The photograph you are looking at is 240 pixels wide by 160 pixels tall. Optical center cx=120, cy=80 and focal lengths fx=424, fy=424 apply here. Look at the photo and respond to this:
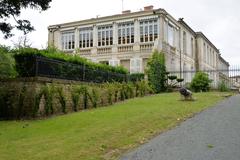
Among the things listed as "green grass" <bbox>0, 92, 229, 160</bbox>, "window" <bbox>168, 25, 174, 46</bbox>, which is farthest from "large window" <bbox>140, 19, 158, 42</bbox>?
"green grass" <bbox>0, 92, 229, 160</bbox>

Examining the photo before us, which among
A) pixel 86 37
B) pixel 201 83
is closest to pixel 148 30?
pixel 86 37

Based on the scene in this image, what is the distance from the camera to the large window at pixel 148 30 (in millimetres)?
39000

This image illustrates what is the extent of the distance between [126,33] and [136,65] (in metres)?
3.43

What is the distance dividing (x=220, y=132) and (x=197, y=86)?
67.6ft

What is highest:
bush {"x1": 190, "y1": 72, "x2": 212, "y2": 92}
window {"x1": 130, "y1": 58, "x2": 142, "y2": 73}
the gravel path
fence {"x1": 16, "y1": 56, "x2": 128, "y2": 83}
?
window {"x1": 130, "y1": 58, "x2": 142, "y2": 73}

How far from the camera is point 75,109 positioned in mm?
20172

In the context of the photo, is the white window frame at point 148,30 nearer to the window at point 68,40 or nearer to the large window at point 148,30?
the large window at point 148,30

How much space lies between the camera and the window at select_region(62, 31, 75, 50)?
4420 centimetres

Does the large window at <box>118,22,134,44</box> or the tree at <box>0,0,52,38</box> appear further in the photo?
the large window at <box>118,22,134,44</box>

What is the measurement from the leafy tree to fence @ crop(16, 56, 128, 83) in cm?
950

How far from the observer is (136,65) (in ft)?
130

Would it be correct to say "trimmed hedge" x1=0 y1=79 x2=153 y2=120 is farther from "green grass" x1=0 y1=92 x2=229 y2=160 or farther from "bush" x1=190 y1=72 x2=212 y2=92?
"bush" x1=190 y1=72 x2=212 y2=92

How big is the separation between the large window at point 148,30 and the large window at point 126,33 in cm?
111

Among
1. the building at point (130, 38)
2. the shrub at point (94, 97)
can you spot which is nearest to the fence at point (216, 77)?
the building at point (130, 38)
